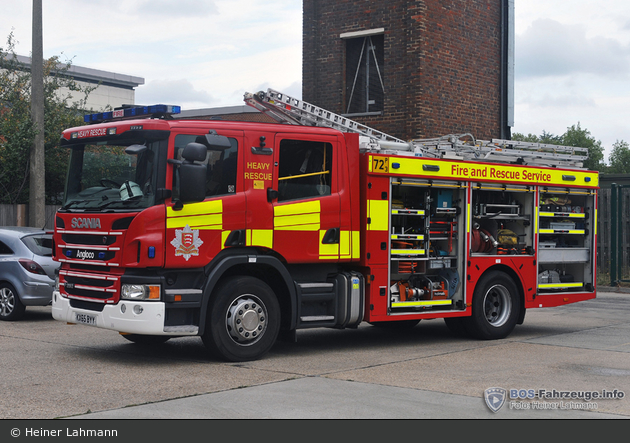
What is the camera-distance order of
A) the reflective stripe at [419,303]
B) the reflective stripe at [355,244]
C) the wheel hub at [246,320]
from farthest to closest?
the reflective stripe at [419,303]
the reflective stripe at [355,244]
the wheel hub at [246,320]

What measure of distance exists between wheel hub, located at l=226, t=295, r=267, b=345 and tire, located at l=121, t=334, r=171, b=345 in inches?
62.2

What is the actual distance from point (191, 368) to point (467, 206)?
495 centimetres

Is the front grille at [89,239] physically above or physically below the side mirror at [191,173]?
below

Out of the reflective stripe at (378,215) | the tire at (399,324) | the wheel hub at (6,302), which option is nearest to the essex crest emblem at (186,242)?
the reflective stripe at (378,215)

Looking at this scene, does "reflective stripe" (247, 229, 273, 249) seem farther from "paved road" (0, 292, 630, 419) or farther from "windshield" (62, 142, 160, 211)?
"paved road" (0, 292, 630, 419)

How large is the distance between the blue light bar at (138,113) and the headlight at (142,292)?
2.07m

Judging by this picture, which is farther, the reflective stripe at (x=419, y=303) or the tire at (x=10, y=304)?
the tire at (x=10, y=304)

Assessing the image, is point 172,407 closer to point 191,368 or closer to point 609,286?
point 191,368

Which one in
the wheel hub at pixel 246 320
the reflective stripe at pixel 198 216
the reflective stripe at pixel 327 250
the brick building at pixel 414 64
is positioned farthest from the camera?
the brick building at pixel 414 64

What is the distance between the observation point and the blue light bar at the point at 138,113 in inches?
363

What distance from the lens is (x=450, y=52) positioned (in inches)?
746

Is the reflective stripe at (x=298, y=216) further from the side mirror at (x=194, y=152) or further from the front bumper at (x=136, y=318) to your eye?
the front bumper at (x=136, y=318)

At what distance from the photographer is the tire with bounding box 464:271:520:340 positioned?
11.7 metres
